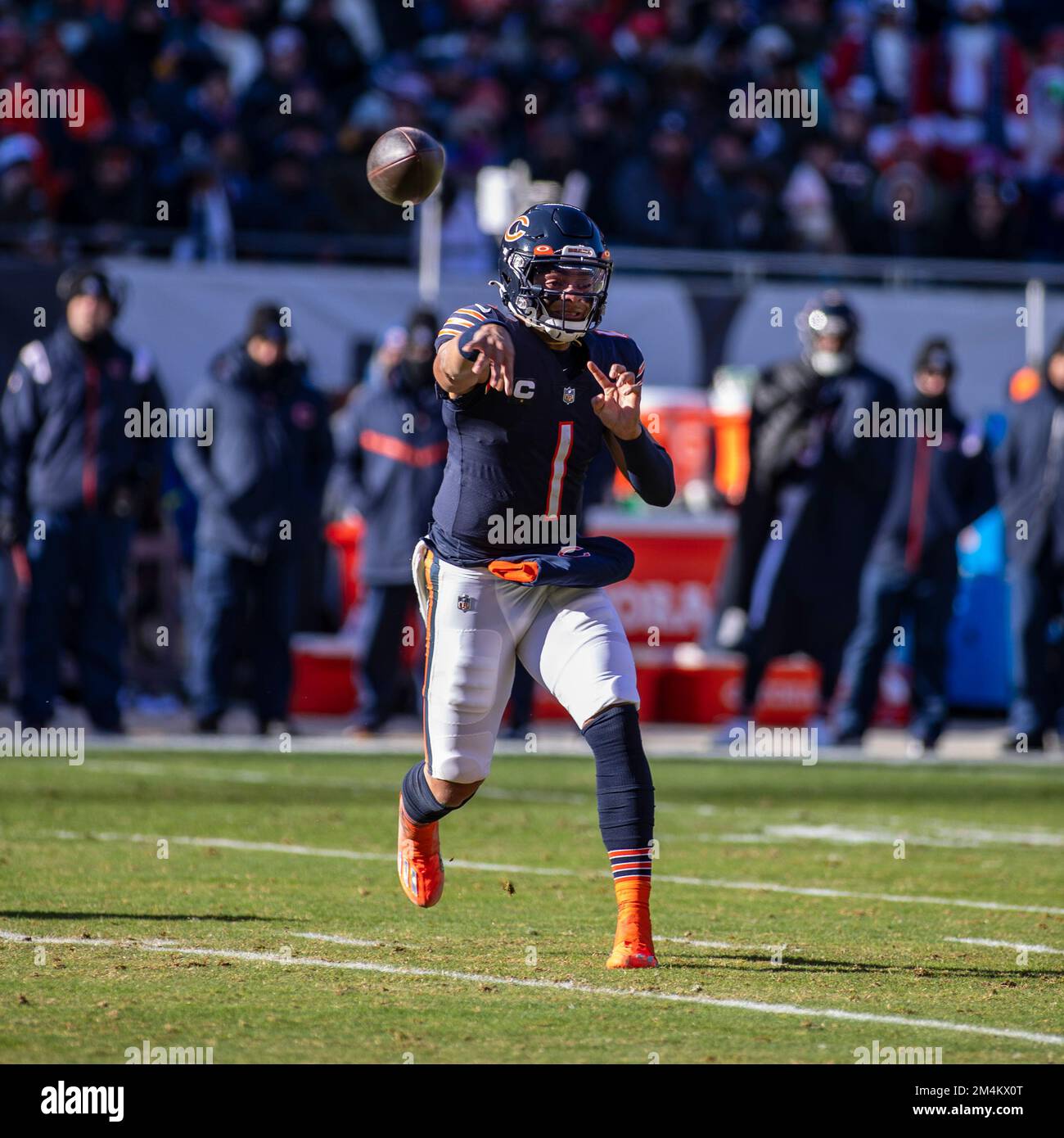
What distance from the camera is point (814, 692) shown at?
1491 centimetres

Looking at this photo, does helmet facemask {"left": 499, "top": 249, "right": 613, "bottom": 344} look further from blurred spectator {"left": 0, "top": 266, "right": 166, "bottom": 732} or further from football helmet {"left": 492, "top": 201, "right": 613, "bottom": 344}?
blurred spectator {"left": 0, "top": 266, "right": 166, "bottom": 732}

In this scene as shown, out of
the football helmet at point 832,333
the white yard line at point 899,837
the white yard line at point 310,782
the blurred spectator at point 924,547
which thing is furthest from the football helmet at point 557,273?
the blurred spectator at point 924,547

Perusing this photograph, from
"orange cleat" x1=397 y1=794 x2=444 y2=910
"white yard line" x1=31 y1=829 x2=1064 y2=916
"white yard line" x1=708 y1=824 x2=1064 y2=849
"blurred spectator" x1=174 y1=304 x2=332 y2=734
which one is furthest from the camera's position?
"blurred spectator" x1=174 y1=304 x2=332 y2=734

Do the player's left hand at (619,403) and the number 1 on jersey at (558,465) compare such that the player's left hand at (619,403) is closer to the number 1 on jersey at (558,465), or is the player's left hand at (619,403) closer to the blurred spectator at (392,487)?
the number 1 on jersey at (558,465)

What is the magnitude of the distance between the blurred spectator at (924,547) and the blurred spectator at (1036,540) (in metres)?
0.26

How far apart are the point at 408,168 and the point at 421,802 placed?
2.18 m

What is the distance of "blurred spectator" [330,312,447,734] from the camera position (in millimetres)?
13594

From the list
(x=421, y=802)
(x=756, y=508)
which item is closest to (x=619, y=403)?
(x=421, y=802)

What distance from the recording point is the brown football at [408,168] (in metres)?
7.56

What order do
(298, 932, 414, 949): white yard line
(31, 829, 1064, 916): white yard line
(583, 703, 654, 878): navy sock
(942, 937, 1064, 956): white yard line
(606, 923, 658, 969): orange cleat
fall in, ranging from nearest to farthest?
1. (606, 923, 658, 969): orange cleat
2. (583, 703, 654, 878): navy sock
3. (298, 932, 414, 949): white yard line
4. (942, 937, 1064, 956): white yard line
5. (31, 829, 1064, 916): white yard line

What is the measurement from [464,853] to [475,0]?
1456 centimetres

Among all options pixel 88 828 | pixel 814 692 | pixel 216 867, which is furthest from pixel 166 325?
Result: pixel 216 867

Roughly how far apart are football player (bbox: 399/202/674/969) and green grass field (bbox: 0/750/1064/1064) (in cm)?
62

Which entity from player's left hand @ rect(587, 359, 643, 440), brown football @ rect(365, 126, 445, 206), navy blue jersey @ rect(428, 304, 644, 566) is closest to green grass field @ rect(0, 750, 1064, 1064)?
navy blue jersey @ rect(428, 304, 644, 566)
